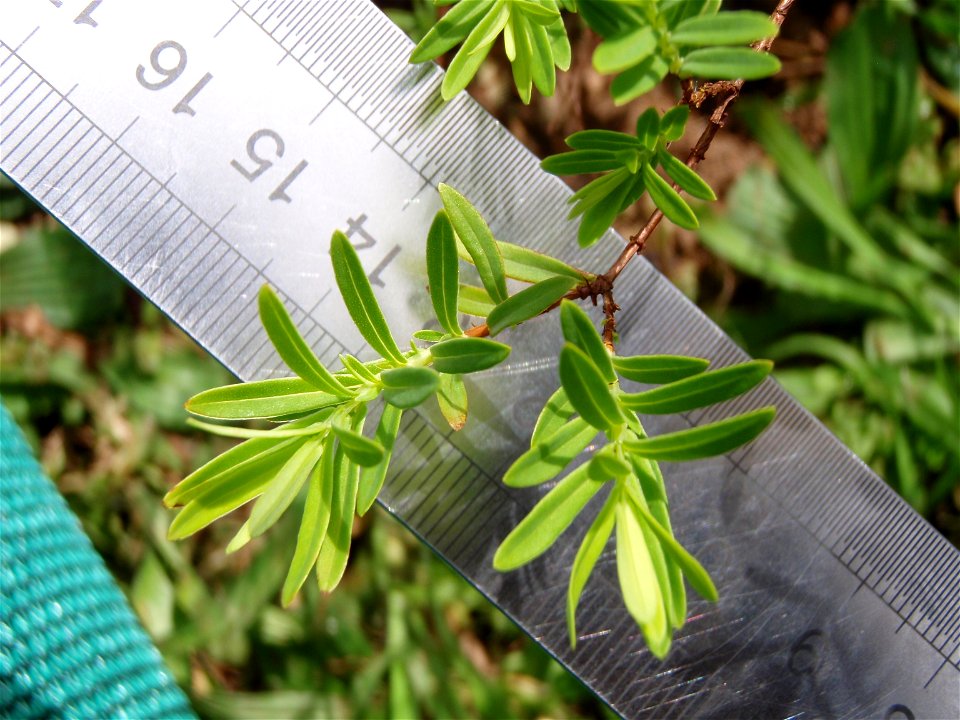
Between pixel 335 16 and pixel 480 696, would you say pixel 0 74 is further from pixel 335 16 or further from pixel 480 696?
pixel 480 696

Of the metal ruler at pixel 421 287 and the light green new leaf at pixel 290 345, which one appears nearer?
the light green new leaf at pixel 290 345

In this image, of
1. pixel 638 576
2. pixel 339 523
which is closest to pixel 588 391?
pixel 638 576

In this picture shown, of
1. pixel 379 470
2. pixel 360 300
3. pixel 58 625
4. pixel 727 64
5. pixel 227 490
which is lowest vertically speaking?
pixel 58 625

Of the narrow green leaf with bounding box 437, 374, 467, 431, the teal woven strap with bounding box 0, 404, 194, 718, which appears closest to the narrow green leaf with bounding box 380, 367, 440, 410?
the narrow green leaf with bounding box 437, 374, 467, 431

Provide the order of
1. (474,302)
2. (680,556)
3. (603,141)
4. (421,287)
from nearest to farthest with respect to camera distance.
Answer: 1. (680,556)
2. (603,141)
3. (474,302)
4. (421,287)

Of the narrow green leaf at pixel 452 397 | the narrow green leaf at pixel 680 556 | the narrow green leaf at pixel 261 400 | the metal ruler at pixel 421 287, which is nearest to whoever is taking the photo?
the narrow green leaf at pixel 680 556

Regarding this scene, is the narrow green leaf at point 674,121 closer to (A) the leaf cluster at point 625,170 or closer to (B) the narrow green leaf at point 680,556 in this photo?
(A) the leaf cluster at point 625,170

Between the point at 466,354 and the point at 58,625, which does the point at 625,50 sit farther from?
the point at 58,625

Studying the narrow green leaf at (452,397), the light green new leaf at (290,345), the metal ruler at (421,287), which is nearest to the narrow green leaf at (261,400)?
the light green new leaf at (290,345)
